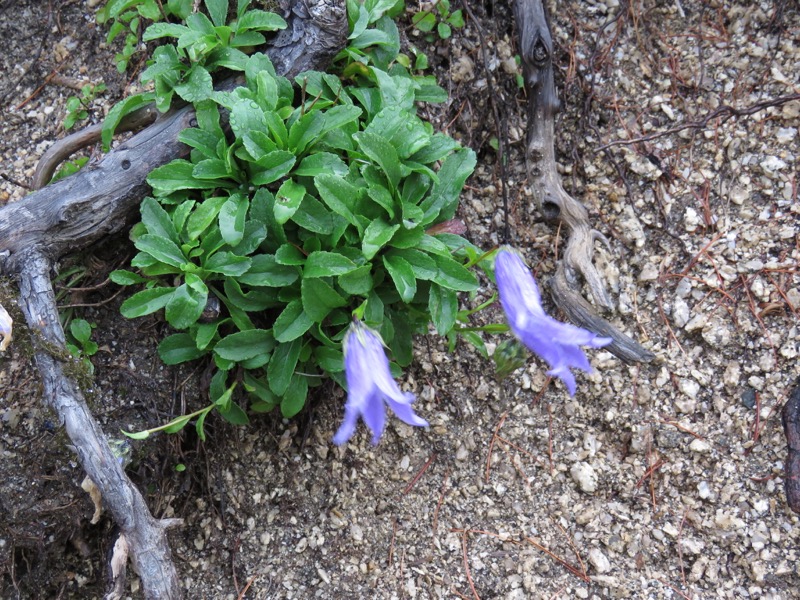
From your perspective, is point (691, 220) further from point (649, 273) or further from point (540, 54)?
point (540, 54)

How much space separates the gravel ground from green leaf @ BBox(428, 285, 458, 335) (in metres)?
0.51

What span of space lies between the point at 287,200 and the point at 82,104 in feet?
3.85

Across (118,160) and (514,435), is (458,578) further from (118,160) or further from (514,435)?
(118,160)

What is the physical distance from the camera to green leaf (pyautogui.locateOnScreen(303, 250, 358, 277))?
1.98 m

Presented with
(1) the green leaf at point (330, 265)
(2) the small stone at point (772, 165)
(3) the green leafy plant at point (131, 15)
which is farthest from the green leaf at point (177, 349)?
(2) the small stone at point (772, 165)

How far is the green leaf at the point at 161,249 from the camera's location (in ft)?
6.73

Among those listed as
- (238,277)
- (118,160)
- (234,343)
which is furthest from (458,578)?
(118,160)

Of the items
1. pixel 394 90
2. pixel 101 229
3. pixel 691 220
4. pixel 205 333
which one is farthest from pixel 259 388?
pixel 691 220

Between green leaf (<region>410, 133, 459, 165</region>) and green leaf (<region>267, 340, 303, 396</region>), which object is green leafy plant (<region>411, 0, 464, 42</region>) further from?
green leaf (<region>267, 340, 303, 396</region>)

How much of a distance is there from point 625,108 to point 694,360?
3.44ft

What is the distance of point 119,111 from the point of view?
2.29 m

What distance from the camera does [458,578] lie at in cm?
234

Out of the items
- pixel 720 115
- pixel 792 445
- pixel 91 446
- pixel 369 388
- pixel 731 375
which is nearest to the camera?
pixel 369 388

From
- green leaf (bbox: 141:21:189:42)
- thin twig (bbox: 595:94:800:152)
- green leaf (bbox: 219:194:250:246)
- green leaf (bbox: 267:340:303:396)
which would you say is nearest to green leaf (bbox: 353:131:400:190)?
green leaf (bbox: 219:194:250:246)
